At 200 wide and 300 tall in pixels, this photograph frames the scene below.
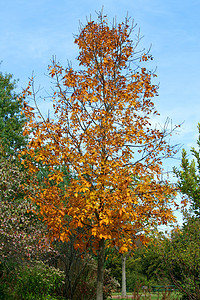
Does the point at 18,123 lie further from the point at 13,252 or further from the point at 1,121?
the point at 13,252

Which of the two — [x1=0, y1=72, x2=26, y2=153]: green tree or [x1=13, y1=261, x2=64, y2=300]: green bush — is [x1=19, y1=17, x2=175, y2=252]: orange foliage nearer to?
[x1=13, y1=261, x2=64, y2=300]: green bush

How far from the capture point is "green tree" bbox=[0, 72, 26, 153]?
22.3m

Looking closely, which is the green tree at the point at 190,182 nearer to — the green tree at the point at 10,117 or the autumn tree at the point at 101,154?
the autumn tree at the point at 101,154

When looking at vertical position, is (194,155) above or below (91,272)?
above

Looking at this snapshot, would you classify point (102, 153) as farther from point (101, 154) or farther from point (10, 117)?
point (10, 117)

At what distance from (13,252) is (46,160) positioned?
17.0ft

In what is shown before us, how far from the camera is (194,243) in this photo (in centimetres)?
1100

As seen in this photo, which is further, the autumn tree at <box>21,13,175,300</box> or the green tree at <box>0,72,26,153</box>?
the green tree at <box>0,72,26,153</box>

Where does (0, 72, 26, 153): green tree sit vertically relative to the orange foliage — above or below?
above

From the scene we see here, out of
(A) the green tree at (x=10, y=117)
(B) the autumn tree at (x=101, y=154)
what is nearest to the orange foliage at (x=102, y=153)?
(B) the autumn tree at (x=101, y=154)

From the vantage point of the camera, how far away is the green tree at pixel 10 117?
2230 centimetres

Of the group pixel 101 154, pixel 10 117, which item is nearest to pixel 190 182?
pixel 101 154

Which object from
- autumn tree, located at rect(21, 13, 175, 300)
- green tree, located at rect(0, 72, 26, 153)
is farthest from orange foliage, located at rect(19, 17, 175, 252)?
green tree, located at rect(0, 72, 26, 153)

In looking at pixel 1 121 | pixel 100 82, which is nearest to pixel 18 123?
pixel 1 121
